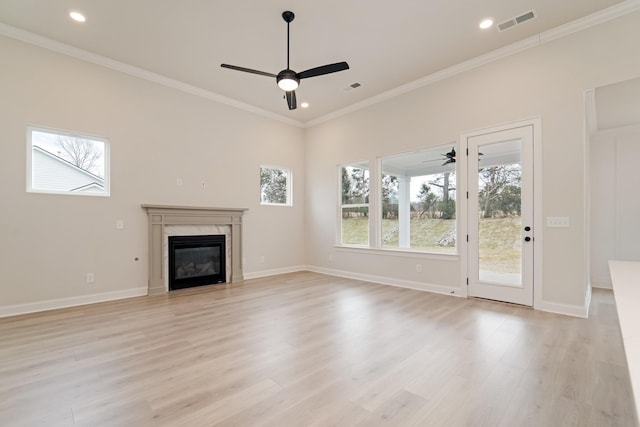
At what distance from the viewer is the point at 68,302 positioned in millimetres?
3941

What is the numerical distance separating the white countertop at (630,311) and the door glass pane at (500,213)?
1777 millimetres

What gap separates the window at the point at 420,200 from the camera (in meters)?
4.70

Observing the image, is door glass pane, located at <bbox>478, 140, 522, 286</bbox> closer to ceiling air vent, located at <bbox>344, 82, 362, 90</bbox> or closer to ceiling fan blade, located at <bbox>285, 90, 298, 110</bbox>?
ceiling air vent, located at <bbox>344, 82, 362, 90</bbox>

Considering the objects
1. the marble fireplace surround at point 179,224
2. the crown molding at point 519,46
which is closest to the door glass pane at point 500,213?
the crown molding at point 519,46

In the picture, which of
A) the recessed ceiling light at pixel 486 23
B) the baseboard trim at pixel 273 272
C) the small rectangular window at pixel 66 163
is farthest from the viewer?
the baseboard trim at pixel 273 272

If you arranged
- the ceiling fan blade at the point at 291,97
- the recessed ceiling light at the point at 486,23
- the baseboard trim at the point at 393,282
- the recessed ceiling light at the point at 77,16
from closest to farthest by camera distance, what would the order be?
the recessed ceiling light at the point at 77,16 < the recessed ceiling light at the point at 486,23 < the ceiling fan blade at the point at 291,97 < the baseboard trim at the point at 393,282

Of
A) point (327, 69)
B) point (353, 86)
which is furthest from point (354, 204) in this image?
point (327, 69)

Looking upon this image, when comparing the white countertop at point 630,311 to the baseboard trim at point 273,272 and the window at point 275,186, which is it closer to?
the baseboard trim at point 273,272

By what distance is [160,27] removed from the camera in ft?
11.6

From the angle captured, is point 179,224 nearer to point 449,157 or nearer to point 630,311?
point 449,157

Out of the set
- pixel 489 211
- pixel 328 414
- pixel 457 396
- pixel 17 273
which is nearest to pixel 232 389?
pixel 328 414

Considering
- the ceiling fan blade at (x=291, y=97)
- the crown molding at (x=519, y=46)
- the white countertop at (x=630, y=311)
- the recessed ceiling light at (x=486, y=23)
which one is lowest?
the white countertop at (x=630, y=311)

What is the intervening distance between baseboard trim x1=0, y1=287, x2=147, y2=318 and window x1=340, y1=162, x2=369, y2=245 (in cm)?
382

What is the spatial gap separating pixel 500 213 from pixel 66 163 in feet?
20.1
